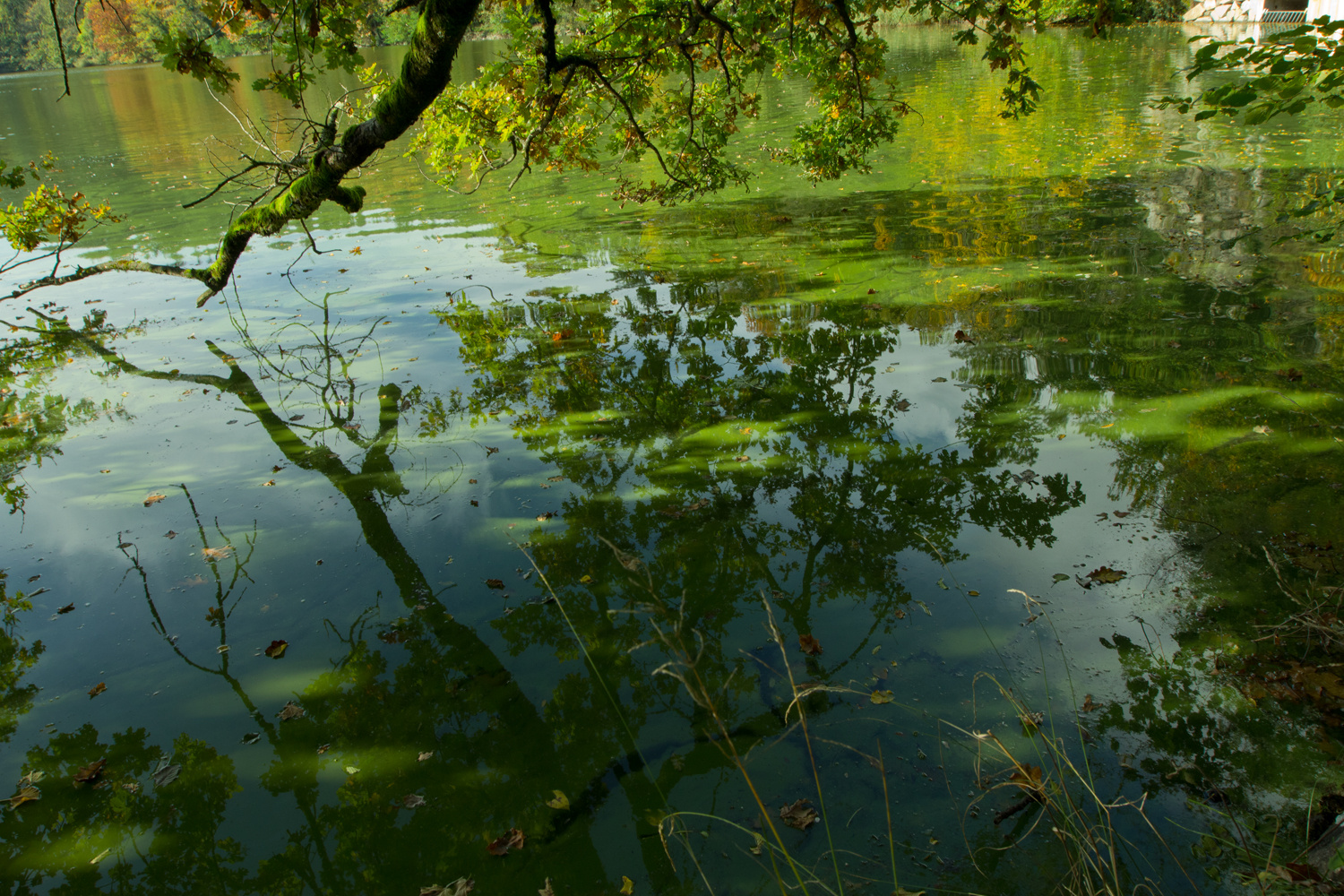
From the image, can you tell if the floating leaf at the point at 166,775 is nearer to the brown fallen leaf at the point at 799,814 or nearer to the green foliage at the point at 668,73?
the brown fallen leaf at the point at 799,814

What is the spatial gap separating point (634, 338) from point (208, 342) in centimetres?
493

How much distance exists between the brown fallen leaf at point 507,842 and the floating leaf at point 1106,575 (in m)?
3.21

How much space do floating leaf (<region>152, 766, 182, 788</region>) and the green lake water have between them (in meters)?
0.02

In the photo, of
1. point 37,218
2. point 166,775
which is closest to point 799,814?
point 166,775

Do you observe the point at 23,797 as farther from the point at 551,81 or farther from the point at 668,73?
the point at 668,73

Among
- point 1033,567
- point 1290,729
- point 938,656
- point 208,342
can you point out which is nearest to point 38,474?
point 208,342

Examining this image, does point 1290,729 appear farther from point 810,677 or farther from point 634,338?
point 634,338

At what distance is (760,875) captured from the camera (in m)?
2.84

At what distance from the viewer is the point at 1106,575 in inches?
163

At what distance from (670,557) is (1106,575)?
2.43 m

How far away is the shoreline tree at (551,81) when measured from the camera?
472 cm

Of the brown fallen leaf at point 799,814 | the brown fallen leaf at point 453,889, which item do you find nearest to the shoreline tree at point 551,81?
the brown fallen leaf at point 453,889

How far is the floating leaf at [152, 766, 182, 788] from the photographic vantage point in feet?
11.4

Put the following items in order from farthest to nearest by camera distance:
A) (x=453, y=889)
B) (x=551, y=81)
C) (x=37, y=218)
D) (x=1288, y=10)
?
(x=1288, y=10), (x=37, y=218), (x=551, y=81), (x=453, y=889)
